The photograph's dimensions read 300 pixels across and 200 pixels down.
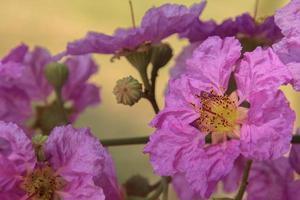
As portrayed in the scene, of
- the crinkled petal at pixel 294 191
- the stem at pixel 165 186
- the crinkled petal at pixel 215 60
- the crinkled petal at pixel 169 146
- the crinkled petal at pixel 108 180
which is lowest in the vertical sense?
the crinkled petal at pixel 294 191

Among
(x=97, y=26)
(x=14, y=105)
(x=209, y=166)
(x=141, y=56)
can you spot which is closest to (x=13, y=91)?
(x=14, y=105)

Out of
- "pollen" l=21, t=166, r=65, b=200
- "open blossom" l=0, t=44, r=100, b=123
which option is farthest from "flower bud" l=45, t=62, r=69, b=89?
"pollen" l=21, t=166, r=65, b=200

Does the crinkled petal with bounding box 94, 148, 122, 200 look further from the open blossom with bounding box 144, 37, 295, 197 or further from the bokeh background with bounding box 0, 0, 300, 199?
the bokeh background with bounding box 0, 0, 300, 199

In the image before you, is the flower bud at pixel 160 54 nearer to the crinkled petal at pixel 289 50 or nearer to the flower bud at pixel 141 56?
the flower bud at pixel 141 56

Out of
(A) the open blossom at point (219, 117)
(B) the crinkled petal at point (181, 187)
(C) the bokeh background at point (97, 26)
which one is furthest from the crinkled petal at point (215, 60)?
(C) the bokeh background at point (97, 26)

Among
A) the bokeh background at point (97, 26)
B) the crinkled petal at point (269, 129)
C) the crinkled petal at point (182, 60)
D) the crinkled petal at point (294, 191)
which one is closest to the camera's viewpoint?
the crinkled petal at point (269, 129)

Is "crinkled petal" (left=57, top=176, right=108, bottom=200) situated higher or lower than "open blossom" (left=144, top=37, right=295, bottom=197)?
lower
